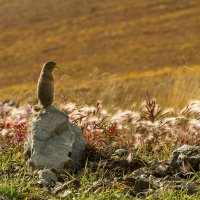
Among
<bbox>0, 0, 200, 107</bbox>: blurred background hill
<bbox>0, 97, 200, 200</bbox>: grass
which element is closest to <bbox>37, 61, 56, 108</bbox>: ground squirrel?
<bbox>0, 97, 200, 200</bbox>: grass

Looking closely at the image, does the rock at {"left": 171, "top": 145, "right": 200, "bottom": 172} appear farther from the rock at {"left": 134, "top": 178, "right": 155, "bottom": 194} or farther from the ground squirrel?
the ground squirrel

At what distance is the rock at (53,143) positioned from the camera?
6.96 m

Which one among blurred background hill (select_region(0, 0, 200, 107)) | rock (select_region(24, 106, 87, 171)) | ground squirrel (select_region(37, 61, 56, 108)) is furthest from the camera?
blurred background hill (select_region(0, 0, 200, 107))

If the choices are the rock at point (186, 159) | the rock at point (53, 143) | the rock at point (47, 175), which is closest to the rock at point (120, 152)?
the rock at point (53, 143)

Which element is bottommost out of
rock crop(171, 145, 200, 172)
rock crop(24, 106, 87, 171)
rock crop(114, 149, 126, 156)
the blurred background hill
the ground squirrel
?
the blurred background hill

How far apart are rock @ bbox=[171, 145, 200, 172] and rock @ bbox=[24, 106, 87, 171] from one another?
1.03m

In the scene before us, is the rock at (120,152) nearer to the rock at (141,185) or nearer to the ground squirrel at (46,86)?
the ground squirrel at (46,86)

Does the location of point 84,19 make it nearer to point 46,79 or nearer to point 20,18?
point 20,18

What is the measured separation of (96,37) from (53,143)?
66.8 m

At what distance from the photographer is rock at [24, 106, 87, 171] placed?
6961 millimetres

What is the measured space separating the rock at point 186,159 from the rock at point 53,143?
1030mm

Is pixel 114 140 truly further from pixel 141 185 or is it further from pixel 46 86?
pixel 141 185

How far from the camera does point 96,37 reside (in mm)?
73562

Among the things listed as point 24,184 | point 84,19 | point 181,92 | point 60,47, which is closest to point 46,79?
point 24,184
